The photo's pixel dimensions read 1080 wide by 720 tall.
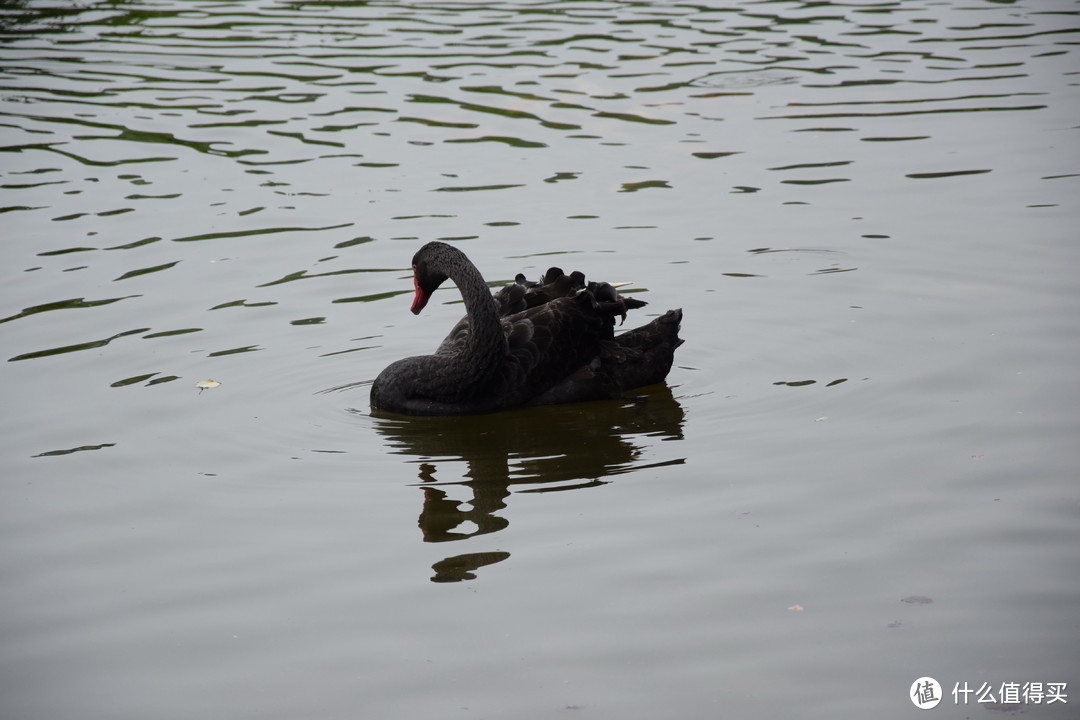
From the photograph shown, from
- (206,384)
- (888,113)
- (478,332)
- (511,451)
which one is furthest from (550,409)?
(888,113)

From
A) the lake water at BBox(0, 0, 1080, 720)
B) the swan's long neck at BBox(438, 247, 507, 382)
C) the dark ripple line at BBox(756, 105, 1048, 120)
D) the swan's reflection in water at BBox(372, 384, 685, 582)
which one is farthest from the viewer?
the dark ripple line at BBox(756, 105, 1048, 120)

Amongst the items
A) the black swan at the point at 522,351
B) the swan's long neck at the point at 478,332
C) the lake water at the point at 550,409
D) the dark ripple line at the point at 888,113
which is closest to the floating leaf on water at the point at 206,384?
the lake water at the point at 550,409

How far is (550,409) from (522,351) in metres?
0.36

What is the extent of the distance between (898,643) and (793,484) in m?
1.45

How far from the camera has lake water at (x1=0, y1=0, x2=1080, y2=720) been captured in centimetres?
459

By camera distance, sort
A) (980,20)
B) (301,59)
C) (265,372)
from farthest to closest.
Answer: (980,20)
(301,59)
(265,372)

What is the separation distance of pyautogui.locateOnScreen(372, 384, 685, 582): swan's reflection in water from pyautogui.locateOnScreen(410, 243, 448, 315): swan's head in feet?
2.58

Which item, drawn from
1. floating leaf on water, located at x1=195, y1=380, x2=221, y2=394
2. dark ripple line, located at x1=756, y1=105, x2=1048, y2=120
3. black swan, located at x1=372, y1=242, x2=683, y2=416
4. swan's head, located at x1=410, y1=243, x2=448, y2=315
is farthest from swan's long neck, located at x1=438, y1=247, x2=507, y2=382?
dark ripple line, located at x1=756, y1=105, x2=1048, y2=120

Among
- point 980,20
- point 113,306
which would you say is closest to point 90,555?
point 113,306

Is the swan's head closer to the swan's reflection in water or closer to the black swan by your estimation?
the black swan

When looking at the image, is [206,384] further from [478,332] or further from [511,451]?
[511,451]

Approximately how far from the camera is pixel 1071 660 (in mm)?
4375

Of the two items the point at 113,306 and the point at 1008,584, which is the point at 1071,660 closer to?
the point at 1008,584

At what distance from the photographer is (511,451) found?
670 centimetres
